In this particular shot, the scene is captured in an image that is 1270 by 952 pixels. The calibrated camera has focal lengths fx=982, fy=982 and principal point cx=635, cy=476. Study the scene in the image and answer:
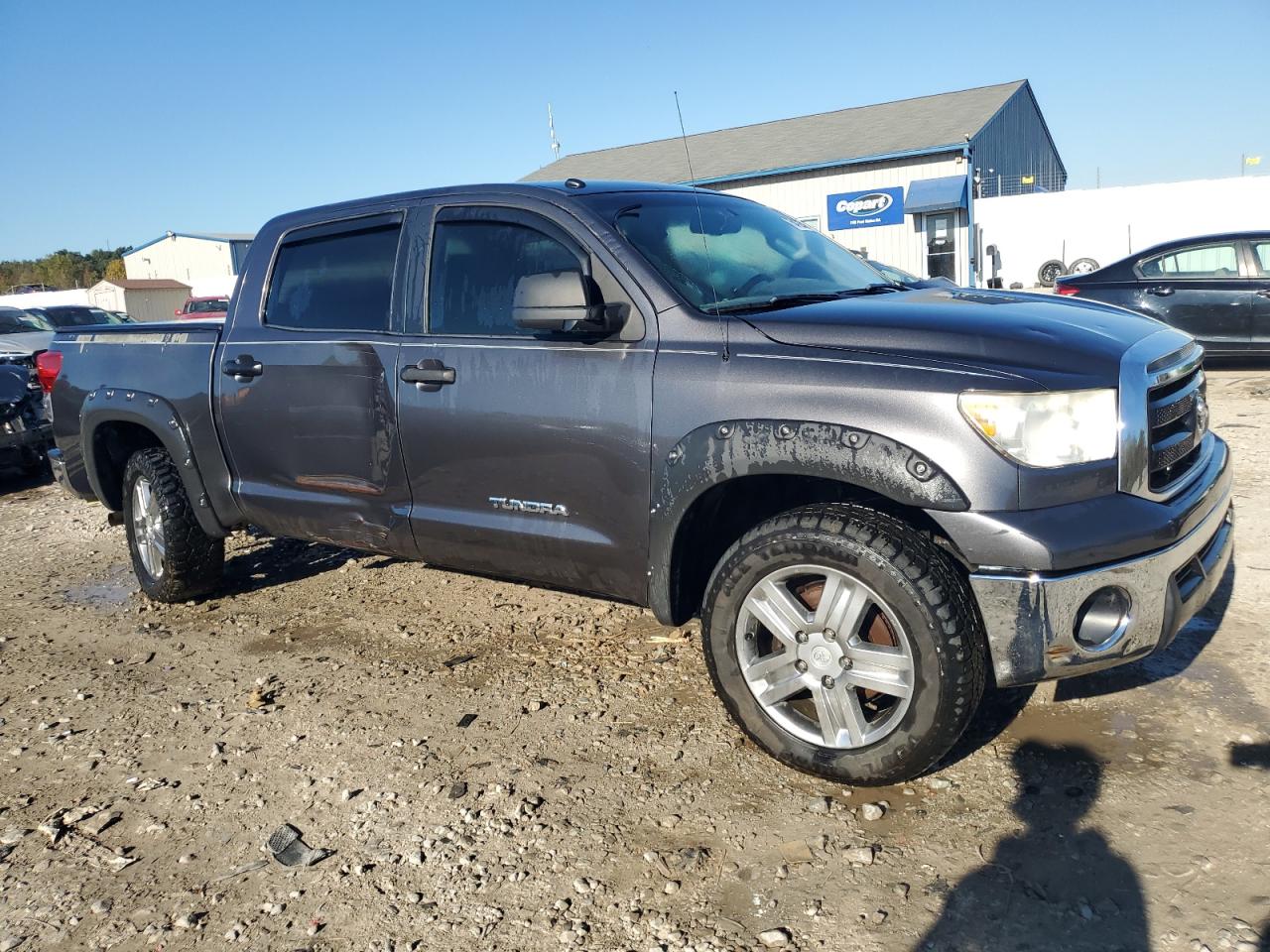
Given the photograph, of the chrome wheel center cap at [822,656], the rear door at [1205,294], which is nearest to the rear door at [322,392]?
the chrome wheel center cap at [822,656]

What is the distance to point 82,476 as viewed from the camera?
5.36 m

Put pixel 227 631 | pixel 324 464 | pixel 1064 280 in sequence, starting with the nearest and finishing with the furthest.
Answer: pixel 324 464, pixel 227 631, pixel 1064 280

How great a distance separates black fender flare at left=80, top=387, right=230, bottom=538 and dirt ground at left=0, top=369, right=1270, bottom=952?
25.6 inches

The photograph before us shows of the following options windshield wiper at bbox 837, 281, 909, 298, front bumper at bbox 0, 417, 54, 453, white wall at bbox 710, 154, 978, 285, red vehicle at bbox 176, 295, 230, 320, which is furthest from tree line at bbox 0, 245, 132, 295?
windshield wiper at bbox 837, 281, 909, 298

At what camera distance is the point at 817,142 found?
28.2 meters

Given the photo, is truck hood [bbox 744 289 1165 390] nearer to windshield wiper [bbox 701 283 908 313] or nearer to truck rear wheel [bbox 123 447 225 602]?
windshield wiper [bbox 701 283 908 313]

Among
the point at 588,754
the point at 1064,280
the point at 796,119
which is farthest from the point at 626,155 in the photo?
the point at 588,754

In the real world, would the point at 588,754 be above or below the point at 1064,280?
below

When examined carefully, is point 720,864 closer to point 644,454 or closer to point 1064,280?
point 644,454

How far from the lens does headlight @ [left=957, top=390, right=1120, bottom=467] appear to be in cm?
265

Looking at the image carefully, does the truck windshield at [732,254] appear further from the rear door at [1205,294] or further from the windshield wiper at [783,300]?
the rear door at [1205,294]

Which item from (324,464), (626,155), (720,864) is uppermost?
(626,155)

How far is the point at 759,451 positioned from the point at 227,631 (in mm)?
3192

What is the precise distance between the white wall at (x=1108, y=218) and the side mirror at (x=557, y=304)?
25575mm
